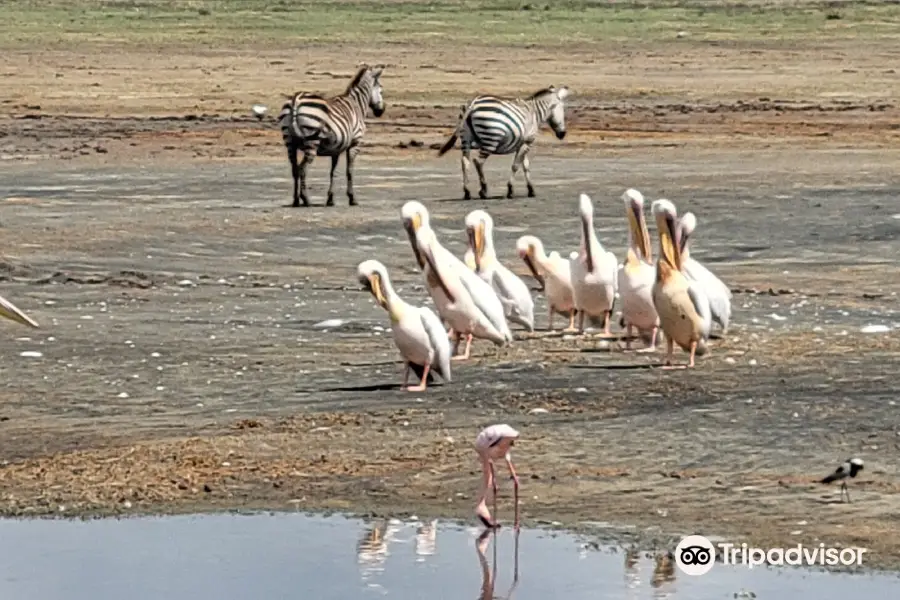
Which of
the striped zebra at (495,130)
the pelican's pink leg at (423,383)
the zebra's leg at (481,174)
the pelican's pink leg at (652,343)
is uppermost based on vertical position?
the pelican's pink leg at (423,383)

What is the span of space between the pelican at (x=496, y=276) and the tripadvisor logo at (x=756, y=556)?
4.74 metres

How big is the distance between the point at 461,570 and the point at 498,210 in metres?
12.0

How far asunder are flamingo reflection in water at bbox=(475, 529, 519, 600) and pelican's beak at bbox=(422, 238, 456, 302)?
352 centimetres

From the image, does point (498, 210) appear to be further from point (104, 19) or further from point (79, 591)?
point (104, 19)

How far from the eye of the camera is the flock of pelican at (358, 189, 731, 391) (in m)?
10.1

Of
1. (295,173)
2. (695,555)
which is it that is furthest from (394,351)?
(295,173)

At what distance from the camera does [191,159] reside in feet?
78.3

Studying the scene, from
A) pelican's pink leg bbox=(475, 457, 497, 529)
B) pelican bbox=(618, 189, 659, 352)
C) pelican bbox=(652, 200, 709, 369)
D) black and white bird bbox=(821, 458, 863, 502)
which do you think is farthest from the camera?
pelican bbox=(618, 189, 659, 352)

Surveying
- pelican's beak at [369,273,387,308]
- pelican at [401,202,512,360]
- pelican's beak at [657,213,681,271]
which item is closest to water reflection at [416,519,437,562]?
pelican's beak at [369,273,387,308]

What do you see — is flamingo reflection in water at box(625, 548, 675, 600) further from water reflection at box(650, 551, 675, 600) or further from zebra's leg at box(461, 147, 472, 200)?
zebra's leg at box(461, 147, 472, 200)

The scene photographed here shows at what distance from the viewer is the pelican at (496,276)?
38.7 ft

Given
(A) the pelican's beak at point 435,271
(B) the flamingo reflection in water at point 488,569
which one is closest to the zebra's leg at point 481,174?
(A) the pelican's beak at point 435,271

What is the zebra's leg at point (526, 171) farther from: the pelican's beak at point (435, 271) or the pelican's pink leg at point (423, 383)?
the pelican's pink leg at point (423, 383)

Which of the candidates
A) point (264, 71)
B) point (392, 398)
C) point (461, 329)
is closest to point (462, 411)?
point (392, 398)
